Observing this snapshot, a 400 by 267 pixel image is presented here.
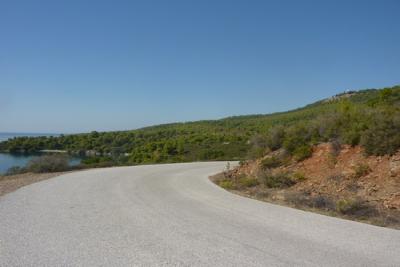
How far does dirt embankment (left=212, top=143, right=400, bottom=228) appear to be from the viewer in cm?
979

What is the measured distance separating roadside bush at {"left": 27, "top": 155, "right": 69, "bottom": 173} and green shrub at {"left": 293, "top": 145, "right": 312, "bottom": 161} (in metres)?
13.0

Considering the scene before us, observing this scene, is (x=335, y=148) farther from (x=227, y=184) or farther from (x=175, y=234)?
(x=175, y=234)

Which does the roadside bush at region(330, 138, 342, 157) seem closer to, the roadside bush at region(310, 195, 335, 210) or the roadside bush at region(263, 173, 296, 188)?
the roadside bush at region(263, 173, 296, 188)

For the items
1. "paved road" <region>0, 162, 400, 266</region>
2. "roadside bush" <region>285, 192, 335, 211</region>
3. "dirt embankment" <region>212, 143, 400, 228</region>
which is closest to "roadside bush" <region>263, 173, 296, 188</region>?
"dirt embankment" <region>212, 143, 400, 228</region>

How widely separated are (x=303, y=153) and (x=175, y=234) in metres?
9.45

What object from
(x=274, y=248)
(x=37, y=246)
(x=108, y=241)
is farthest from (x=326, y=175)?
(x=37, y=246)

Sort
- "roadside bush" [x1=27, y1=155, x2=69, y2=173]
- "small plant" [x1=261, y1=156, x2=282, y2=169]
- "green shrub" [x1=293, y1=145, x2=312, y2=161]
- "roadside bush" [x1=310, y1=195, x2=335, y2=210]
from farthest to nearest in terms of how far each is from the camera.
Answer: "roadside bush" [x1=27, y1=155, x2=69, y2=173], "small plant" [x1=261, y1=156, x2=282, y2=169], "green shrub" [x1=293, y1=145, x2=312, y2=161], "roadside bush" [x1=310, y1=195, x2=335, y2=210]

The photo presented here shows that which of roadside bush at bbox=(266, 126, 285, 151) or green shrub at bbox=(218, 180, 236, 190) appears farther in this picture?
roadside bush at bbox=(266, 126, 285, 151)

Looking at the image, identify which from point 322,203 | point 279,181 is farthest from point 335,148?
point 322,203

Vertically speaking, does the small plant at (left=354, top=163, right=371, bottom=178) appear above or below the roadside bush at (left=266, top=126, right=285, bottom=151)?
below

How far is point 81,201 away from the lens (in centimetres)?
1090

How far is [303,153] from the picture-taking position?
15469 mm

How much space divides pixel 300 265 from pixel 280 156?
1139 centimetres

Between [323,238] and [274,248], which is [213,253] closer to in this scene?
[274,248]
